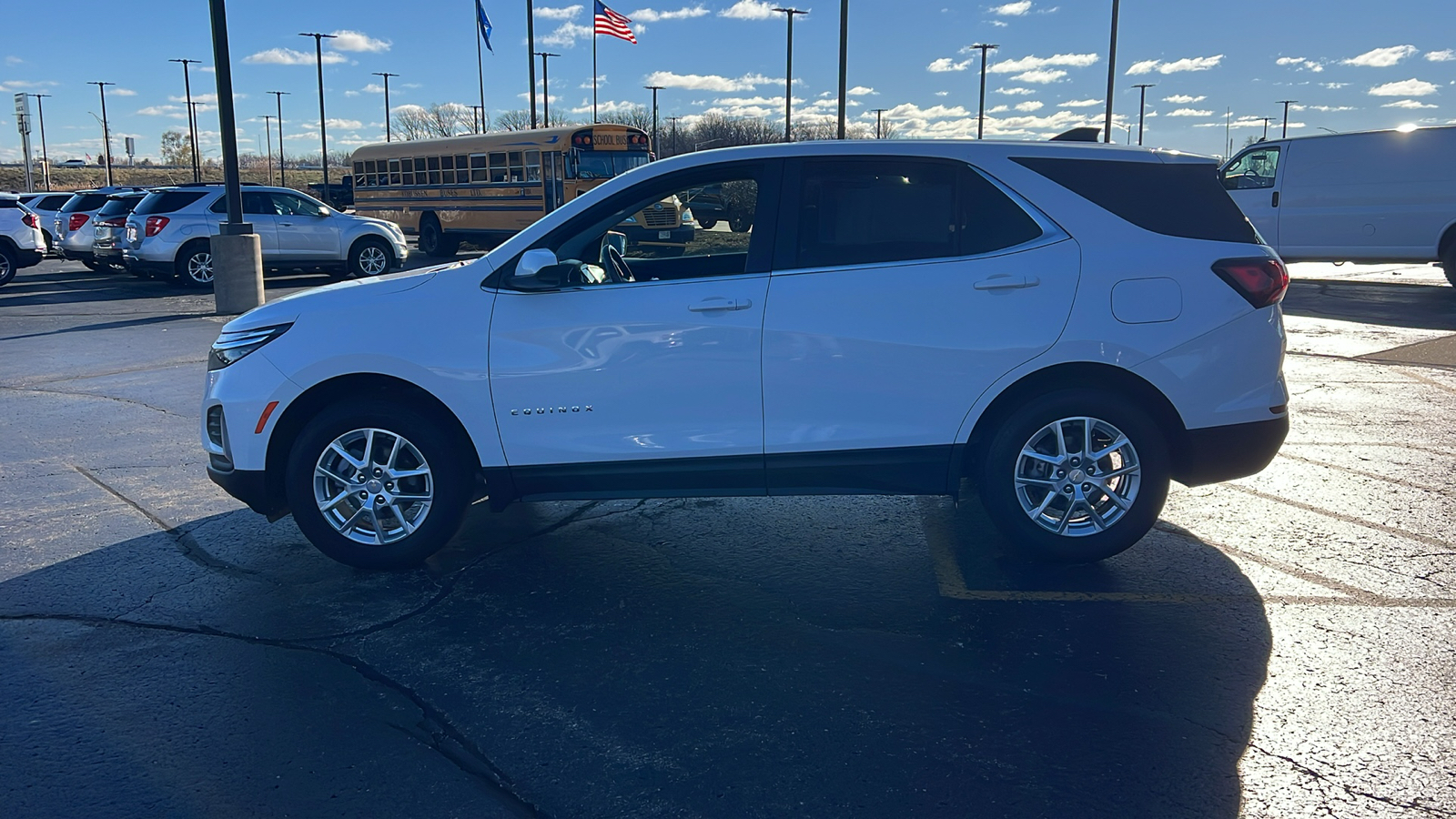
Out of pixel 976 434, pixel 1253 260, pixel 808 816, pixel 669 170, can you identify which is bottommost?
pixel 808 816

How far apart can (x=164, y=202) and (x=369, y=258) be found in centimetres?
331

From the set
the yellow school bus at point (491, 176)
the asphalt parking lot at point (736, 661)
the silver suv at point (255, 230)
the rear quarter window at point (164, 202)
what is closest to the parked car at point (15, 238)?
the silver suv at point (255, 230)

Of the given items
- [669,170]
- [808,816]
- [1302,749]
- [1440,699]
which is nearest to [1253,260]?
[1440,699]

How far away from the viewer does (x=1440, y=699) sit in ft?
12.0

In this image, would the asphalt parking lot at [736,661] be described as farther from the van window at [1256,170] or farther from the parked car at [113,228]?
the parked car at [113,228]

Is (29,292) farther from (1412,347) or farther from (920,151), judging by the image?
(1412,347)

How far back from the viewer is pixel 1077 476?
A: 4836 mm

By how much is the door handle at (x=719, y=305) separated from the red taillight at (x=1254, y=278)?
1.99 metres

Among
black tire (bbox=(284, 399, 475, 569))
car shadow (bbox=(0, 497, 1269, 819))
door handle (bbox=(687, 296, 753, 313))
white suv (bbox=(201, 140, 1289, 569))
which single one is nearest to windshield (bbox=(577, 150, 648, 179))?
car shadow (bbox=(0, 497, 1269, 819))

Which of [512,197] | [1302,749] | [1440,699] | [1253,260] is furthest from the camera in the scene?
[512,197]

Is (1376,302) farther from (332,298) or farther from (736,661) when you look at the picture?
(332,298)

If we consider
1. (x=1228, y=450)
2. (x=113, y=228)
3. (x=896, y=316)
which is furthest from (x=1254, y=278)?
(x=113, y=228)

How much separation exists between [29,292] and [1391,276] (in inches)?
936

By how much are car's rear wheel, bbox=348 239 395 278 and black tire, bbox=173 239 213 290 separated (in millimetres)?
2267
